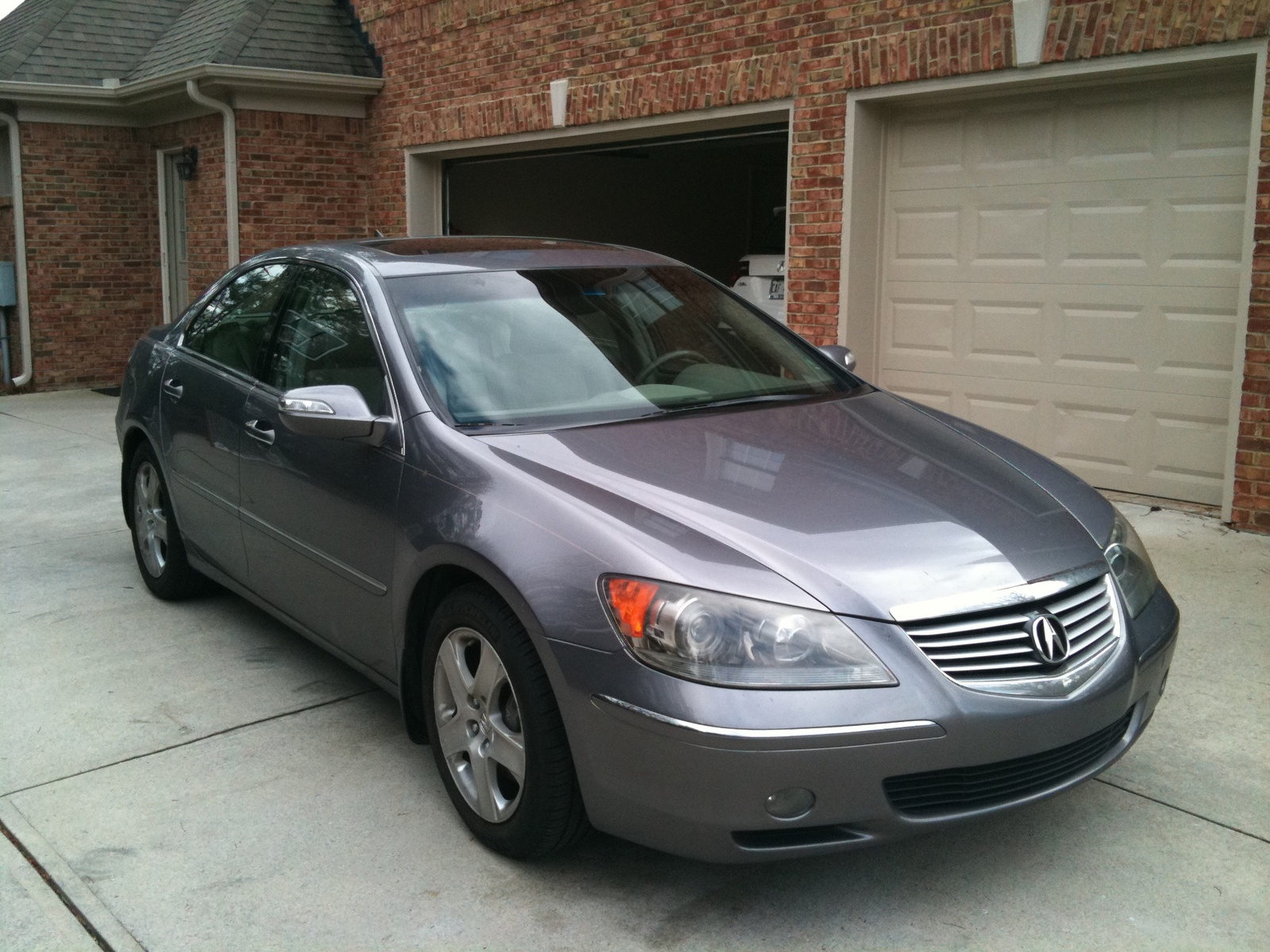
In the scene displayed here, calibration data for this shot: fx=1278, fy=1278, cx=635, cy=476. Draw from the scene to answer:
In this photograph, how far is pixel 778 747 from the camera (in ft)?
8.84

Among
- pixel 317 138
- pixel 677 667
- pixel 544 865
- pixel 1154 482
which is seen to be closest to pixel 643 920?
pixel 544 865

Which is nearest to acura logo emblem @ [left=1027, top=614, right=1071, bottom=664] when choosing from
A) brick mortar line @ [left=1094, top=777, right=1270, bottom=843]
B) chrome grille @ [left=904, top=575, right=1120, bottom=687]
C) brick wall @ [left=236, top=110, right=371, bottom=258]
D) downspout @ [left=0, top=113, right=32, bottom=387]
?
chrome grille @ [left=904, top=575, right=1120, bottom=687]

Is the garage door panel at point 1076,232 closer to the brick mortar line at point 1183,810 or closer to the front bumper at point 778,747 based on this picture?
the brick mortar line at point 1183,810

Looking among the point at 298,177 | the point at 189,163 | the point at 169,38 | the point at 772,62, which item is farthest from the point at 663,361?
the point at 169,38

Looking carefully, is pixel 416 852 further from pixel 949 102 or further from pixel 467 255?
pixel 949 102

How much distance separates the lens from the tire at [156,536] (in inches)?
216

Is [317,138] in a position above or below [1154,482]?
above

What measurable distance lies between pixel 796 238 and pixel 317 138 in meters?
6.19

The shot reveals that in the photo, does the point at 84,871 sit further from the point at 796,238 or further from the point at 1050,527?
the point at 796,238

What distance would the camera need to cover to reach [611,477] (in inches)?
129

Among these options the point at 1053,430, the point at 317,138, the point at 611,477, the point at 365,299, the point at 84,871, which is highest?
the point at 317,138

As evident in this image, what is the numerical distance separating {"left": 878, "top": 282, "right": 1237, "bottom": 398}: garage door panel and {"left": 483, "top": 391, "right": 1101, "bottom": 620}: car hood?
12.0 ft

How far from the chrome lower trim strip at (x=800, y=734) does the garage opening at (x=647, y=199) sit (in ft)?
38.4

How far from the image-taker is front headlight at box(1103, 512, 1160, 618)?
334cm
